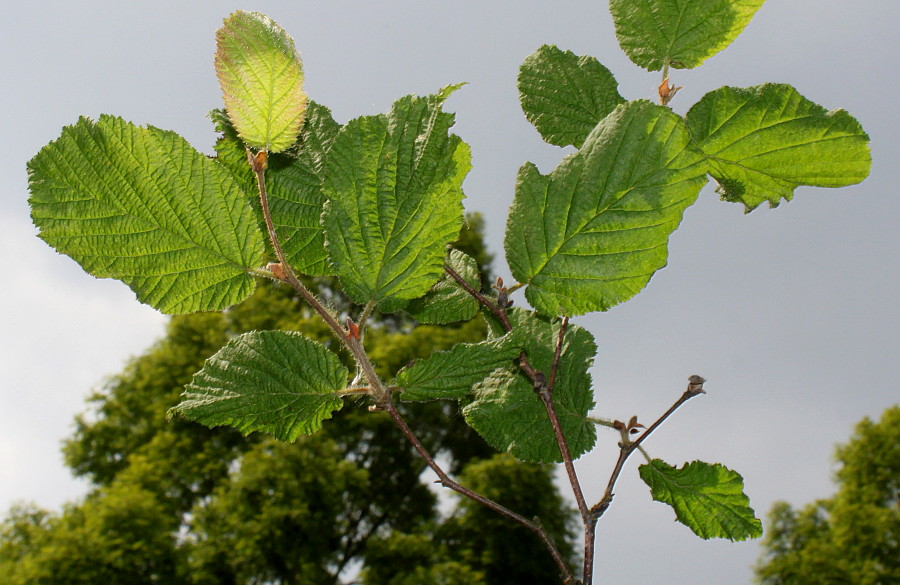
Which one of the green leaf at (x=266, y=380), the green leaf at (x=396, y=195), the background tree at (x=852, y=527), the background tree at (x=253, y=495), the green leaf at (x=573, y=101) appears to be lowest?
the green leaf at (x=266, y=380)

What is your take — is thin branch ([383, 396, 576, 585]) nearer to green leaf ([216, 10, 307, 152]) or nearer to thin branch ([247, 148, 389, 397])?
thin branch ([247, 148, 389, 397])

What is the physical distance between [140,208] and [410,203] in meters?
0.17

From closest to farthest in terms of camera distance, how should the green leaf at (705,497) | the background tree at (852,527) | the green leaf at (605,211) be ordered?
the green leaf at (605,211) < the green leaf at (705,497) < the background tree at (852,527)

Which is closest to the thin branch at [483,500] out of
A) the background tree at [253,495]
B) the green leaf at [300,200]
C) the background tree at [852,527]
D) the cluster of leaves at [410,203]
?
the cluster of leaves at [410,203]

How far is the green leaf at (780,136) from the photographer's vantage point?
462 millimetres

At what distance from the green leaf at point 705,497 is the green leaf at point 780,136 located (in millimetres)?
219

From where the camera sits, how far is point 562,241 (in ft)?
1.52

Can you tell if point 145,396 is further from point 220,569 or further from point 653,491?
point 653,491

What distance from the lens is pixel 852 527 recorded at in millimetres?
11258

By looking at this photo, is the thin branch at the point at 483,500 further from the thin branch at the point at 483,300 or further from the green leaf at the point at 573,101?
the green leaf at the point at 573,101

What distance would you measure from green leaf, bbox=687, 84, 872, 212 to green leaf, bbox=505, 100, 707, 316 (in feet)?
0.19

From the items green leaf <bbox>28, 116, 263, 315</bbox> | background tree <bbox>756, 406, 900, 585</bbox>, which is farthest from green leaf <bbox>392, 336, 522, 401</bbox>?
background tree <bbox>756, 406, 900, 585</bbox>

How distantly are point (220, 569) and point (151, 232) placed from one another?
35.4 ft

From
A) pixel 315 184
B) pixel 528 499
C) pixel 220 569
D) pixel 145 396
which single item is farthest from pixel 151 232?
pixel 145 396
